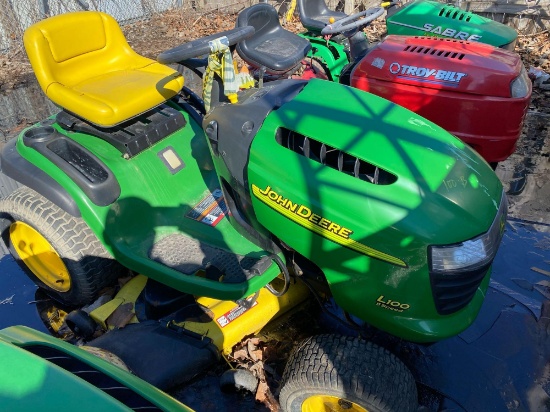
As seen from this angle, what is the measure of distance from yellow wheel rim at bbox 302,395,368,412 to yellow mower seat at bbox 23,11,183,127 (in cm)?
155

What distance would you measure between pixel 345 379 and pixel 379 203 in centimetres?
61

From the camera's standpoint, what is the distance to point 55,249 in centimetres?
237

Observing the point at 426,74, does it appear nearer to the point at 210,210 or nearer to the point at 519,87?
the point at 519,87

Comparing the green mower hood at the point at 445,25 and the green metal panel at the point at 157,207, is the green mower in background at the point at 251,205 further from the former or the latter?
the green mower hood at the point at 445,25

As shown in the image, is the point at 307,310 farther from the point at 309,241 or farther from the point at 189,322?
the point at 309,241

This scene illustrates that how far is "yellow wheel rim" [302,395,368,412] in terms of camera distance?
182 centimetres

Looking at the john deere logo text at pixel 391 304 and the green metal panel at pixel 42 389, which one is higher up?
the green metal panel at pixel 42 389

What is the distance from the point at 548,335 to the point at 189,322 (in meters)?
1.71

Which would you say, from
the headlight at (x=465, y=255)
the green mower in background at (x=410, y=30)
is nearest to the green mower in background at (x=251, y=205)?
the headlight at (x=465, y=255)

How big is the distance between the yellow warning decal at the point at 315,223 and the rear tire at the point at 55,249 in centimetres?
98

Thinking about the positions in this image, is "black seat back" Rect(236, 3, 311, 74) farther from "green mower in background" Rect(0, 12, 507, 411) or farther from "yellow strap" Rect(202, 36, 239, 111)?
"yellow strap" Rect(202, 36, 239, 111)

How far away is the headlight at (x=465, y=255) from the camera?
5.22 feet

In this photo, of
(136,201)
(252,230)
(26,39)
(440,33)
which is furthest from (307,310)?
(440,33)

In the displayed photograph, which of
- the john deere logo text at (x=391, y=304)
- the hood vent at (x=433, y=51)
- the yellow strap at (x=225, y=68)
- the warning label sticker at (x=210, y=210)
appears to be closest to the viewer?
the john deere logo text at (x=391, y=304)
